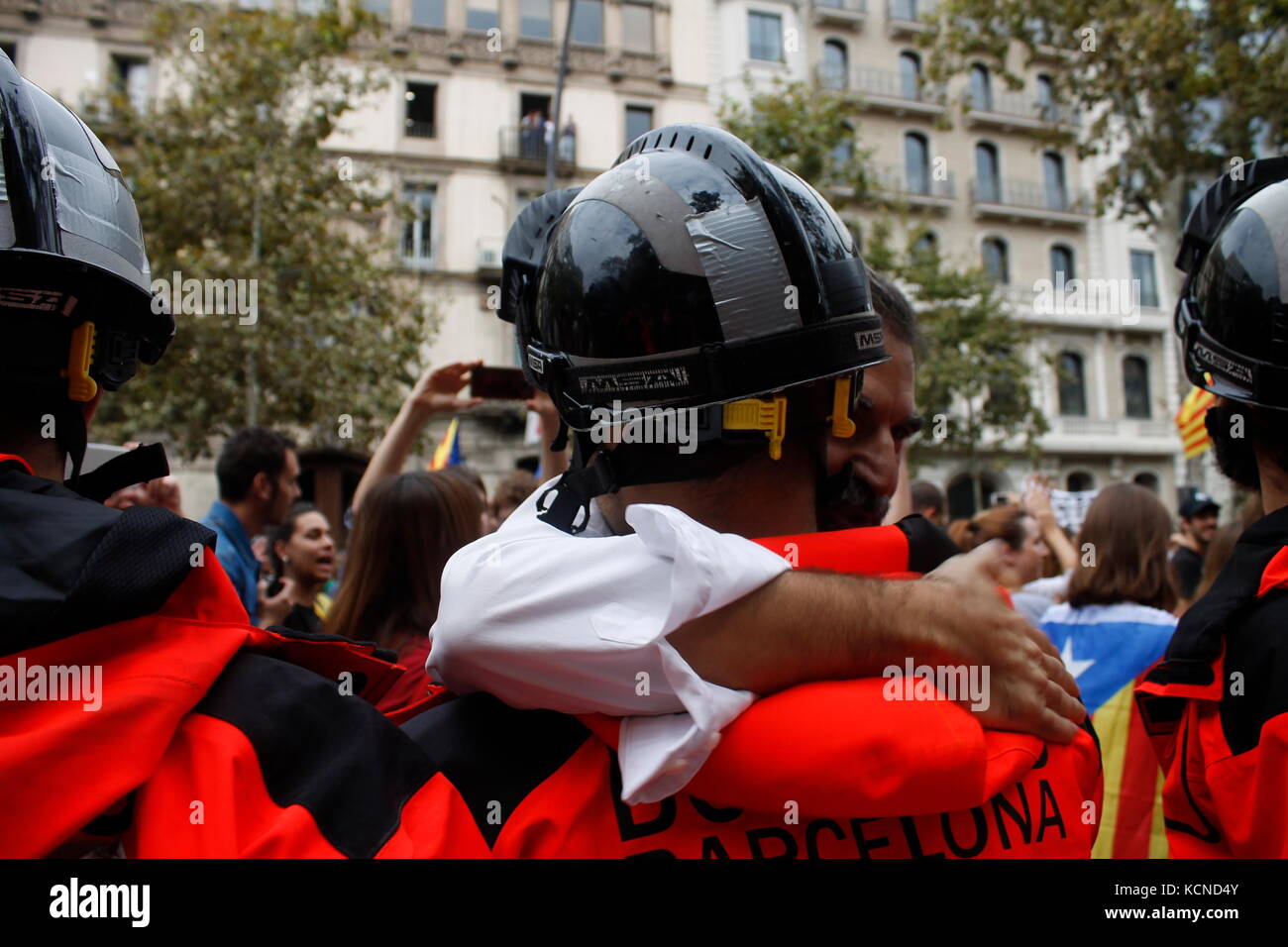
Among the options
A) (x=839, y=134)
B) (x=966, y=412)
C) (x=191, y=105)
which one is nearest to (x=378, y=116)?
(x=191, y=105)

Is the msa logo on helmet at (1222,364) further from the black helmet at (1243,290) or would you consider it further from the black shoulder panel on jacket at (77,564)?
the black shoulder panel on jacket at (77,564)

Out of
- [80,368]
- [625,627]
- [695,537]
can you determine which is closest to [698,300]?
[695,537]

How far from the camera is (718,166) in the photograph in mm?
1407

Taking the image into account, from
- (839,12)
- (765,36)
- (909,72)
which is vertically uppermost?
(839,12)

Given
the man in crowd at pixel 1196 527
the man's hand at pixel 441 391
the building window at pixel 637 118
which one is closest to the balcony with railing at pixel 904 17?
the building window at pixel 637 118

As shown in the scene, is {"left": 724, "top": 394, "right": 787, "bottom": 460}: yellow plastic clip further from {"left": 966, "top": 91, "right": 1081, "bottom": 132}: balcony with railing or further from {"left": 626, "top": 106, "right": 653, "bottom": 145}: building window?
{"left": 966, "top": 91, "right": 1081, "bottom": 132}: balcony with railing

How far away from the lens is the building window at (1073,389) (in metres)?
27.9

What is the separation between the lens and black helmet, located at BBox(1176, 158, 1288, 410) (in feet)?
5.36

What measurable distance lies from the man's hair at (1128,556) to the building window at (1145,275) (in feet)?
93.3

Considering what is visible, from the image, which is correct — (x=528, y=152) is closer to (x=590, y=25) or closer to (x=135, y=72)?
(x=590, y=25)

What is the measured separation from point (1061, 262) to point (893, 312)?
2987 cm

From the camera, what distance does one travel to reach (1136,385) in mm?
28594

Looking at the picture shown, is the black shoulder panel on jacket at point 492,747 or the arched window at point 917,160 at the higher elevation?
the arched window at point 917,160
